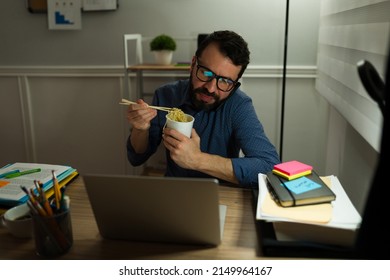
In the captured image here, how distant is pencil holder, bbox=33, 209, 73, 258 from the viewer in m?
0.72

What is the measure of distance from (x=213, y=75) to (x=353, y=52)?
57cm

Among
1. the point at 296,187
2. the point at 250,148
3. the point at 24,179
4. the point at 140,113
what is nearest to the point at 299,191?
the point at 296,187

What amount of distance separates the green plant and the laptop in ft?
5.28

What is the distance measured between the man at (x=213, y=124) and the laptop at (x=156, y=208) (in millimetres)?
349

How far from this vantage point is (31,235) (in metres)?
0.79

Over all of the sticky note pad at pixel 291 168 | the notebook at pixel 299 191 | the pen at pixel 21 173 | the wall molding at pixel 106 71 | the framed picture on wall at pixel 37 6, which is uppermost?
the framed picture on wall at pixel 37 6

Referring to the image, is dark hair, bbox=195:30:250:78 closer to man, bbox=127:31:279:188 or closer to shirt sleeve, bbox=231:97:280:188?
man, bbox=127:31:279:188

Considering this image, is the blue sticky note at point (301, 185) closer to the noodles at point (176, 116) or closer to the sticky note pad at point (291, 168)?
the sticky note pad at point (291, 168)

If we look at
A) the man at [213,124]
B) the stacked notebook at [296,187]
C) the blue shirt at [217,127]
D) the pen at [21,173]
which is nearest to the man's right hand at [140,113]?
the man at [213,124]

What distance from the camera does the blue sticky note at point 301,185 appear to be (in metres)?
0.82

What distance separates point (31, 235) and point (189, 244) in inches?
13.3

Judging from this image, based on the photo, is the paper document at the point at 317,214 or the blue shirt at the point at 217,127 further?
the blue shirt at the point at 217,127

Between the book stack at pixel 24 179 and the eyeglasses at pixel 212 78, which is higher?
the eyeglasses at pixel 212 78

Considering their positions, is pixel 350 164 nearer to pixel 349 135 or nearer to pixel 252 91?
pixel 349 135
